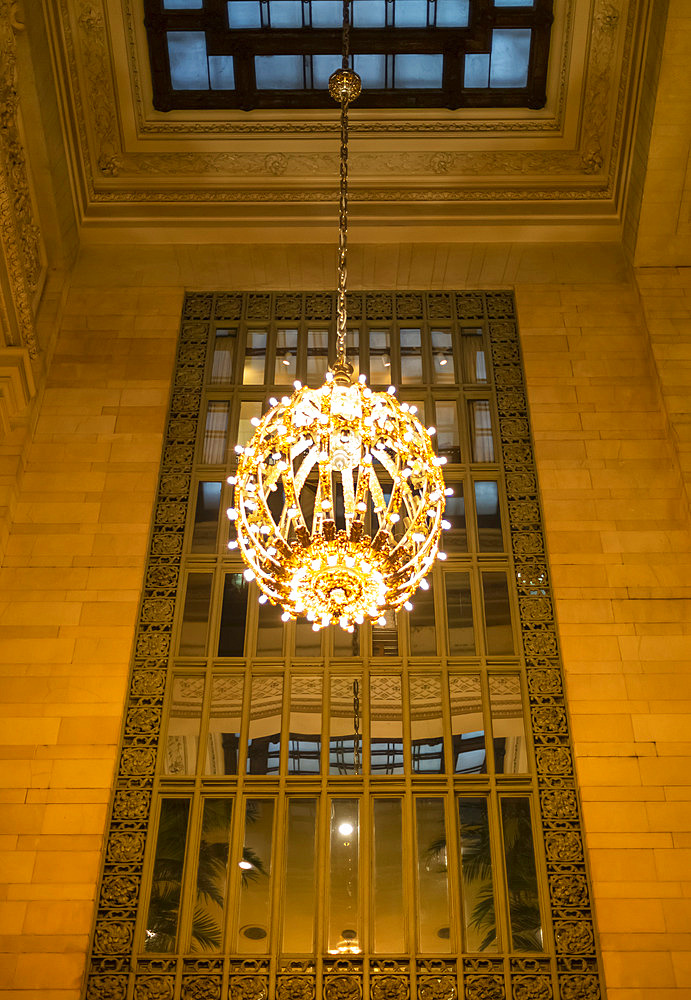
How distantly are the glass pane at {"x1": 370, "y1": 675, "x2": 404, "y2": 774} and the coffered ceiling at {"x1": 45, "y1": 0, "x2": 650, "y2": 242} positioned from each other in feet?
11.6

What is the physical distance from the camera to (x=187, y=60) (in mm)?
7375

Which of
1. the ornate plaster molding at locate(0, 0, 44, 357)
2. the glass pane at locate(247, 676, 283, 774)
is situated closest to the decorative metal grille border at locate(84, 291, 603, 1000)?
the glass pane at locate(247, 676, 283, 774)

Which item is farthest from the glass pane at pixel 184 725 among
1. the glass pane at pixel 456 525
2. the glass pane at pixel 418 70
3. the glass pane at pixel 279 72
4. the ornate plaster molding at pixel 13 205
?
the glass pane at pixel 418 70

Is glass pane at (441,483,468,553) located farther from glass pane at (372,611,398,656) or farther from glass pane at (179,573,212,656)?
glass pane at (179,573,212,656)

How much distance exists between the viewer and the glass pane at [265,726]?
5375 mm

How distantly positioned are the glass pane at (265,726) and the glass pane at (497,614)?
121cm

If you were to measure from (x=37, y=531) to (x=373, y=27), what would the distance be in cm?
412

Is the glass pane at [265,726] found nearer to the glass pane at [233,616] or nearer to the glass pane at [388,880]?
the glass pane at [233,616]

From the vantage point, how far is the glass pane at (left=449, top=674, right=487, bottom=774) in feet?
17.6

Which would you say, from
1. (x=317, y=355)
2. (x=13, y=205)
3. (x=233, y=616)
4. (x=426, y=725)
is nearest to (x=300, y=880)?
(x=426, y=725)

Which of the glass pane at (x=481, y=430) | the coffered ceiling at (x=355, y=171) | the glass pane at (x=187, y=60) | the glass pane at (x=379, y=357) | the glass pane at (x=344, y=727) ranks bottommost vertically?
the glass pane at (x=344, y=727)

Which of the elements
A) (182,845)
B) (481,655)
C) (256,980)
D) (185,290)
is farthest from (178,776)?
(185,290)

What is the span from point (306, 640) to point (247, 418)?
5.83 ft

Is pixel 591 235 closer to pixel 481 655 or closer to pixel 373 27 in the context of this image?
pixel 373 27
